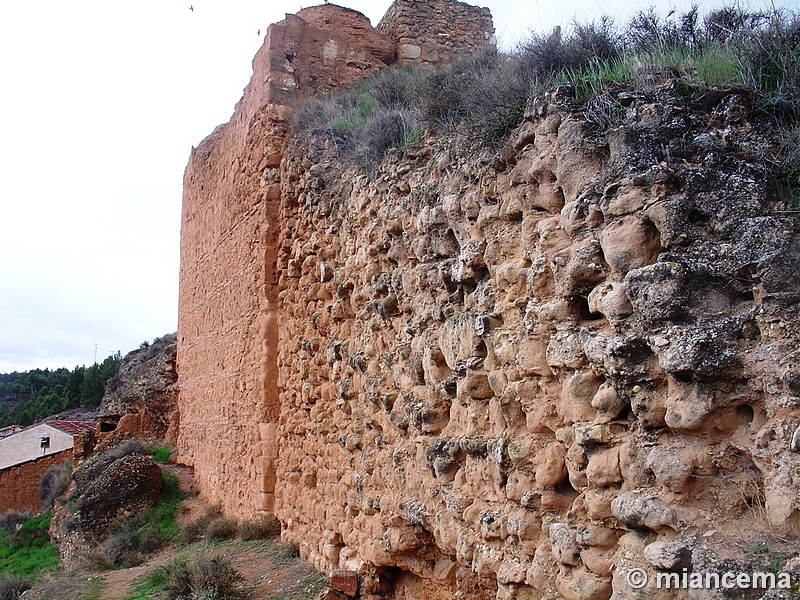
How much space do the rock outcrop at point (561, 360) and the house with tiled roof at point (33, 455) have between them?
1114cm

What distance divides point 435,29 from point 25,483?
14700 mm

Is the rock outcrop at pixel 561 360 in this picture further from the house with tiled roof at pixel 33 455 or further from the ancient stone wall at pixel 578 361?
the house with tiled roof at pixel 33 455

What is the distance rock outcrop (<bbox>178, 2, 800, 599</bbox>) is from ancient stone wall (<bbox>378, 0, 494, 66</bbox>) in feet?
14.3

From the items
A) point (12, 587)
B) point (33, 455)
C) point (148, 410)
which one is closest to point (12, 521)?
point (148, 410)

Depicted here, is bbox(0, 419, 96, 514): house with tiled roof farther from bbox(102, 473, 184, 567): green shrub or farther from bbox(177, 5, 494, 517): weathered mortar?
bbox(177, 5, 494, 517): weathered mortar

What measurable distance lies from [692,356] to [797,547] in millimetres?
629

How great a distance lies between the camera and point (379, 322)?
4859 millimetres

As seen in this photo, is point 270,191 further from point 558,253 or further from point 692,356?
point 692,356

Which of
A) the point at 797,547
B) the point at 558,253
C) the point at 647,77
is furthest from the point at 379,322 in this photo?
the point at 797,547

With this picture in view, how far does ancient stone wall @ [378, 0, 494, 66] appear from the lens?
31.4ft

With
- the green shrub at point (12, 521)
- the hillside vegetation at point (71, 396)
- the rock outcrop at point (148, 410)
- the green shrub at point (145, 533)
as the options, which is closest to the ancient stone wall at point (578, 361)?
the green shrub at point (145, 533)

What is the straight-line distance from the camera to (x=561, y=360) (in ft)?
9.16

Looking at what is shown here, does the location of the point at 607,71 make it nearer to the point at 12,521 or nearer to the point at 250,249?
the point at 250,249

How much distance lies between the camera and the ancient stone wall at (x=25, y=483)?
1634 cm
